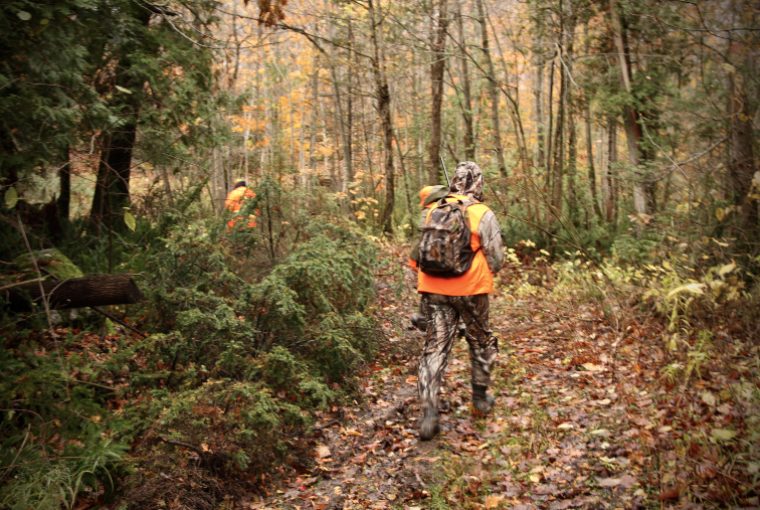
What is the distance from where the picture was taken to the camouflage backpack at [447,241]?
5621 millimetres

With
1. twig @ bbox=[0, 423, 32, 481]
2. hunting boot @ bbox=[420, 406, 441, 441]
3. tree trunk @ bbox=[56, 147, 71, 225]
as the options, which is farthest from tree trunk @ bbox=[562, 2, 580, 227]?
twig @ bbox=[0, 423, 32, 481]

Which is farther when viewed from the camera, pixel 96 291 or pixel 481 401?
pixel 481 401

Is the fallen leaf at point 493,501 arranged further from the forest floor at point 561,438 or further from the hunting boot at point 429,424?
the hunting boot at point 429,424

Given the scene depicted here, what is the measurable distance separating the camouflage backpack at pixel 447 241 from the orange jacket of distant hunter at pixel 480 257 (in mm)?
59

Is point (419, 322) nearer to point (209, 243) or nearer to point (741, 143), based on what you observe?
point (209, 243)

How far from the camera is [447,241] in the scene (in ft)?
18.5

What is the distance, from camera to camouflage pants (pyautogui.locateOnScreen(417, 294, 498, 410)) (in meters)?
5.88

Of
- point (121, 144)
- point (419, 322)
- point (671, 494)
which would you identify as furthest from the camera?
point (121, 144)

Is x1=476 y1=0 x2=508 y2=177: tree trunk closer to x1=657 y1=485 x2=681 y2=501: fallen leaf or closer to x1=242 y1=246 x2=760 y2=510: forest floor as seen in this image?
x1=242 y1=246 x2=760 y2=510: forest floor

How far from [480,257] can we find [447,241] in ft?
1.28

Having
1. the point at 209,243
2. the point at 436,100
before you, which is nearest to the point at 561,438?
the point at 209,243

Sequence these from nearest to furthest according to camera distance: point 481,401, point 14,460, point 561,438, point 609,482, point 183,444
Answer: point 14,460, point 609,482, point 183,444, point 561,438, point 481,401

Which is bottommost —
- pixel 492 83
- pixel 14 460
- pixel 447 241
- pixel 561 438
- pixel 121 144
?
pixel 561 438

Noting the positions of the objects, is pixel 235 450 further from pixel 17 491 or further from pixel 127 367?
pixel 127 367
